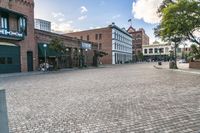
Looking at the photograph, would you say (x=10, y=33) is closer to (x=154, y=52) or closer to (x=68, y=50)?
(x=68, y=50)

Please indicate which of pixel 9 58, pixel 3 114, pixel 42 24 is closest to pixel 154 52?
pixel 42 24

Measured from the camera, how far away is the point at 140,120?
5.88m

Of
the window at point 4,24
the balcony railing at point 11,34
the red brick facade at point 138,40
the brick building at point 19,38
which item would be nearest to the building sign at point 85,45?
the brick building at point 19,38

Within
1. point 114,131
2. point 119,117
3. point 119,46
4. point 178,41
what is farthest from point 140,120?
point 119,46

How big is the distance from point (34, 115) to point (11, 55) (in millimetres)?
23243

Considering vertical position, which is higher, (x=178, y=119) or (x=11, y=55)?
(x=11, y=55)

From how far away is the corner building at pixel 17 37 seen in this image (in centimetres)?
2672

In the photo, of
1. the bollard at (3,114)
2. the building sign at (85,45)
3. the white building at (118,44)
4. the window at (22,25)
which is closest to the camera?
the bollard at (3,114)

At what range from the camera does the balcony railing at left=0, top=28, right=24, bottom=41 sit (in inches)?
1010

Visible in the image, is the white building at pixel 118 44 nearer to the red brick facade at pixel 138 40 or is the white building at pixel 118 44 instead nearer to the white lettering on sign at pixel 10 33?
the red brick facade at pixel 138 40

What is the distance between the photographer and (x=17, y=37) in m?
28.0

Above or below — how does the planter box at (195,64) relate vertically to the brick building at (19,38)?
below

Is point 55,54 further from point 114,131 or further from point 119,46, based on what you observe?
point 119,46

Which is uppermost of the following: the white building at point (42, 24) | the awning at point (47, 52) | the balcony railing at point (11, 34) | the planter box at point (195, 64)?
the white building at point (42, 24)
